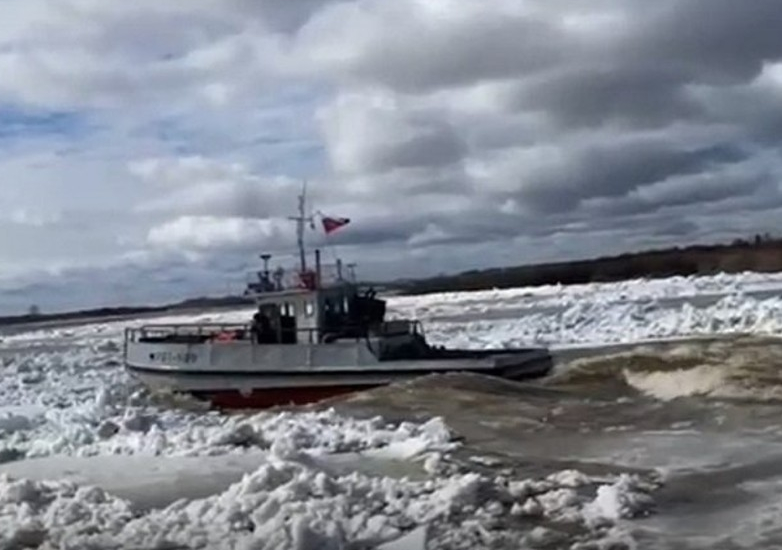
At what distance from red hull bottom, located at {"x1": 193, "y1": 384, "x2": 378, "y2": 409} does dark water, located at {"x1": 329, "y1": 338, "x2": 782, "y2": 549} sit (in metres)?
1.60

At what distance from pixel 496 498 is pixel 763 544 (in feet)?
8.64

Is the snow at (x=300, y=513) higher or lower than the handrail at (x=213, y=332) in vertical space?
lower

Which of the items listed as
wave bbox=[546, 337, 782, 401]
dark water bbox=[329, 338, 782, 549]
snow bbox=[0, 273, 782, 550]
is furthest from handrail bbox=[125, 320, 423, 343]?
snow bbox=[0, 273, 782, 550]

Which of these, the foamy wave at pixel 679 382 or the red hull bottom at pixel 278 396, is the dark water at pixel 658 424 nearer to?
the foamy wave at pixel 679 382

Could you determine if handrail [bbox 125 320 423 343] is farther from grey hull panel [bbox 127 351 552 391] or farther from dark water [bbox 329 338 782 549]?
dark water [bbox 329 338 782 549]

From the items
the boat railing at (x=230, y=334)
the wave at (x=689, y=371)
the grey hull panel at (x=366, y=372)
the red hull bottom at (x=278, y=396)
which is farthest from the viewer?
the boat railing at (x=230, y=334)

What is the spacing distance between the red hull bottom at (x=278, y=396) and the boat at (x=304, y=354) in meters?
0.02

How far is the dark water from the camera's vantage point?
10578 millimetres

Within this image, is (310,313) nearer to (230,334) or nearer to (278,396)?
(278,396)

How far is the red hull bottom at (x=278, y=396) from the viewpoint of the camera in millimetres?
24109

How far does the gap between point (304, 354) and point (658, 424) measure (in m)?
9.16

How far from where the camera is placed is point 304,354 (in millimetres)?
24453

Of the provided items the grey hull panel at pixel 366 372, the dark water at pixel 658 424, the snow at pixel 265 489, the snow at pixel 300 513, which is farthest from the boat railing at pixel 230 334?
the snow at pixel 300 513

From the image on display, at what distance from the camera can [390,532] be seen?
991 centimetres
